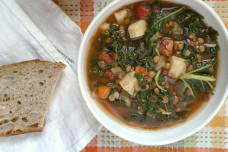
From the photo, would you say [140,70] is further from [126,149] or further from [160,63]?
[126,149]

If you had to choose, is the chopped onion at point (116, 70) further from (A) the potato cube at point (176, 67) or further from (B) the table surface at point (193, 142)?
(B) the table surface at point (193, 142)

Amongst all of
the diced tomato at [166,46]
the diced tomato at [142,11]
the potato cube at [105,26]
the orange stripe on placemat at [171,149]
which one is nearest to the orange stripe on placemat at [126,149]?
the orange stripe on placemat at [171,149]

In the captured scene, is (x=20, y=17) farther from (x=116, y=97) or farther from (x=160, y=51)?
(x=160, y=51)

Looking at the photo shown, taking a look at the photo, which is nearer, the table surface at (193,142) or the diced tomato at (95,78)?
the diced tomato at (95,78)

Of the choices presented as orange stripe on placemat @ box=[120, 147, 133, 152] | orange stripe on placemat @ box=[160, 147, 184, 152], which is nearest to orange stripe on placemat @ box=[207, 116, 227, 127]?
orange stripe on placemat @ box=[160, 147, 184, 152]

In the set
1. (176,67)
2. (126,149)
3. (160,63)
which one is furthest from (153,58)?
(126,149)

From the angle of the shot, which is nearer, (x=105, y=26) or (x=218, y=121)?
(x=105, y=26)

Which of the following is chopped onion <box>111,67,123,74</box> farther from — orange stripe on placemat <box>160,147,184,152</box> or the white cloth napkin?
orange stripe on placemat <box>160,147,184,152</box>
